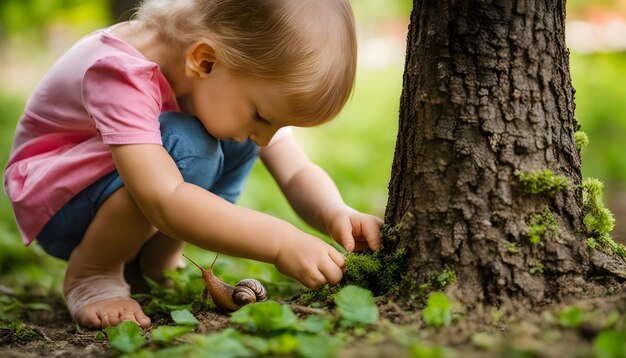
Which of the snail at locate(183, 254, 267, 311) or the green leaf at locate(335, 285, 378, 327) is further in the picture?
the snail at locate(183, 254, 267, 311)

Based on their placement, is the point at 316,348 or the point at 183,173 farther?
the point at 183,173

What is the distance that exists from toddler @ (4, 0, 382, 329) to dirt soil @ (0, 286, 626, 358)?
0.68ft

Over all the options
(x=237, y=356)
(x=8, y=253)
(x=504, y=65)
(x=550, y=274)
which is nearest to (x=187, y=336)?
(x=237, y=356)

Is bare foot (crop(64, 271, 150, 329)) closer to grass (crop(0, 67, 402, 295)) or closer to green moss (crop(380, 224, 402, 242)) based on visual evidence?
grass (crop(0, 67, 402, 295))

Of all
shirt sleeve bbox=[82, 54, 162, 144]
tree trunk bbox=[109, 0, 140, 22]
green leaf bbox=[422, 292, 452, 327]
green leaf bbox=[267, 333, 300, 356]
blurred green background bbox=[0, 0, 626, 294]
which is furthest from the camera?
tree trunk bbox=[109, 0, 140, 22]

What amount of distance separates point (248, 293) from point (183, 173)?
414mm

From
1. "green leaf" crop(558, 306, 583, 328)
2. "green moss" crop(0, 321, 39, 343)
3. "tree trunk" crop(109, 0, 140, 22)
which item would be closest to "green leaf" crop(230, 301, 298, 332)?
→ "green leaf" crop(558, 306, 583, 328)

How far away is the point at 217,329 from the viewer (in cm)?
150

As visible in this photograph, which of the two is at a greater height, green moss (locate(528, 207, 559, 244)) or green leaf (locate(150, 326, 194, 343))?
green moss (locate(528, 207, 559, 244))

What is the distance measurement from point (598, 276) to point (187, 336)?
0.97m

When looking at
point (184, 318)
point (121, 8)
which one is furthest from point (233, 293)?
point (121, 8)

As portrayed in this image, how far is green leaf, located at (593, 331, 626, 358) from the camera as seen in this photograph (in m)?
1.08

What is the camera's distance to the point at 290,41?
1.75 metres

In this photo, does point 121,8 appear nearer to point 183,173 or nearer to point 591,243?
point 183,173
